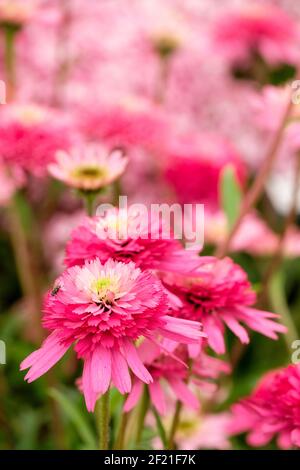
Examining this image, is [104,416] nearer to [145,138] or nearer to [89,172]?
[89,172]

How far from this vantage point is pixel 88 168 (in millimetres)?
637

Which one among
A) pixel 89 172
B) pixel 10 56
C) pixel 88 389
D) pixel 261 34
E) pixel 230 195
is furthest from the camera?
pixel 261 34

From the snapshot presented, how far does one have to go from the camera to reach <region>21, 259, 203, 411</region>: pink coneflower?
1.25 ft

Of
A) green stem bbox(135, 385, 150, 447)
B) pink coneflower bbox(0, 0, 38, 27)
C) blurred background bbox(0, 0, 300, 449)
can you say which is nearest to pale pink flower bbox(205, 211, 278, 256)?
blurred background bbox(0, 0, 300, 449)

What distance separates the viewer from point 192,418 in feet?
2.71

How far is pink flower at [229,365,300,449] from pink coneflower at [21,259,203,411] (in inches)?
3.0

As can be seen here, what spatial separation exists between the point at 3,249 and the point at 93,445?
777 mm

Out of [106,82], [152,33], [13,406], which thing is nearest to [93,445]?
[13,406]

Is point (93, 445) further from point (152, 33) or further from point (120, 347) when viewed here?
point (152, 33)

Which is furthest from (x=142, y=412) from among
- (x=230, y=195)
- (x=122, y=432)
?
(x=230, y=195)

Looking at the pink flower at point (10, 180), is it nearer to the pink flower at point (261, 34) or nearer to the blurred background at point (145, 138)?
the blurred background at point (145, 138)

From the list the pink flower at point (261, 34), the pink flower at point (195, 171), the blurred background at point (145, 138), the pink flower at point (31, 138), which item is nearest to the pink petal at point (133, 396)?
the blurred background at point (145, 138)

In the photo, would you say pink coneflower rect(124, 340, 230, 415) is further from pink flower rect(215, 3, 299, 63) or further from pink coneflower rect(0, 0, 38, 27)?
pink flower rect(215, 3, 299, 63)

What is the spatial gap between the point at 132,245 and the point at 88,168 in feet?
0.70
